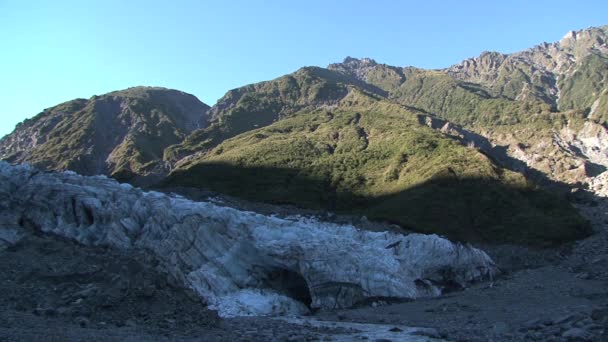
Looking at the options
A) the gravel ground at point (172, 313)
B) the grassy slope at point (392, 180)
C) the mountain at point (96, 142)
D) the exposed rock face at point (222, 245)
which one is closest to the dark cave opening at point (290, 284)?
the exposed rock face at point (222, 245)

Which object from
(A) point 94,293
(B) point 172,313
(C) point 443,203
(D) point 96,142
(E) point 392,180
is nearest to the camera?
(B) point 172,313

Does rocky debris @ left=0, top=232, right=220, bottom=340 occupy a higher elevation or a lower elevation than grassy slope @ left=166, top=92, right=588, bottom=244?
lower

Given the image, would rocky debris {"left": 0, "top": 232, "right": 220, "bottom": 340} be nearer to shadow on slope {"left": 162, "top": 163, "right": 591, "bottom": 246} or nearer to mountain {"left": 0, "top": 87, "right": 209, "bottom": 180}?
shadow on slope {"left": 162, "top": 163, "right": 591, "bottom": 246}

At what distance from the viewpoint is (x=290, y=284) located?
126ft

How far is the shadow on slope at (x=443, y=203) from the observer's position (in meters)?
66.4

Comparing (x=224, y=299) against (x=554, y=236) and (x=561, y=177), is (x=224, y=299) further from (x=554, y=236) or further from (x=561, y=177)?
(x=561, y=177)

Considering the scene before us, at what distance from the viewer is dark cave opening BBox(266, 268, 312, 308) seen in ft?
123

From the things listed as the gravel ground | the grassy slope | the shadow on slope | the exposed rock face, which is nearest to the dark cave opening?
the exposed rock face

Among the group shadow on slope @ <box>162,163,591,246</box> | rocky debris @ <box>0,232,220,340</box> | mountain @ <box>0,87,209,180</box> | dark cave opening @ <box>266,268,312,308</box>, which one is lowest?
dark cave opening @ <box>266,268,312,308</box>

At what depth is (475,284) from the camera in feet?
149

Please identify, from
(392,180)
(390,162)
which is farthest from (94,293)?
(390,162)

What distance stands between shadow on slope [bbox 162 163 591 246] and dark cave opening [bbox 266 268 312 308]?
32.5 metres

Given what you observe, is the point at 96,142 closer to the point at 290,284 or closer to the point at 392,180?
the point at 392,180

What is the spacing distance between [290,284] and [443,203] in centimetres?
4402
